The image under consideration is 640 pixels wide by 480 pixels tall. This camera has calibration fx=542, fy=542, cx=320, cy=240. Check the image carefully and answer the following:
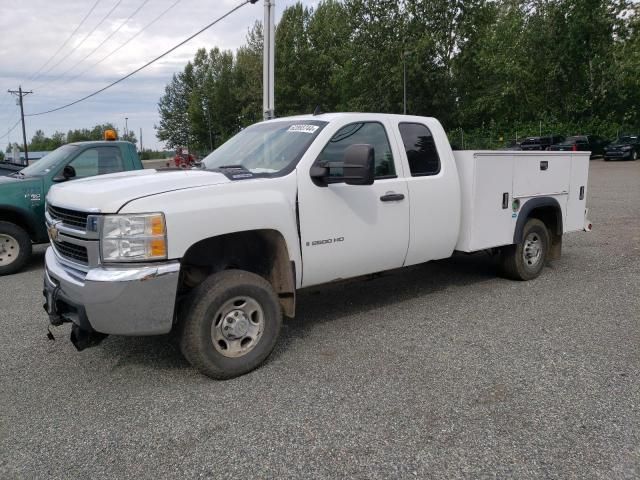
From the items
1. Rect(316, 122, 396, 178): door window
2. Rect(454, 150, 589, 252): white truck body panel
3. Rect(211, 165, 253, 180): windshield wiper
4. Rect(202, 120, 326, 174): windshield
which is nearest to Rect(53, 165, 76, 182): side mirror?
Rect(202, 120, 326, 174): windshield

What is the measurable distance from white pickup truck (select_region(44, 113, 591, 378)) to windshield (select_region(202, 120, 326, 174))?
0.6 inches

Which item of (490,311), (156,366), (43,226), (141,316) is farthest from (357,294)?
(43,226)

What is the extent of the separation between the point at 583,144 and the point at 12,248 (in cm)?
3261

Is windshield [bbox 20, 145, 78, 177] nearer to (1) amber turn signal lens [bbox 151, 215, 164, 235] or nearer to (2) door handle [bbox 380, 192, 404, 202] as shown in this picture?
(1) amber turn signal lens [bbox 151, 215, 164, 235]

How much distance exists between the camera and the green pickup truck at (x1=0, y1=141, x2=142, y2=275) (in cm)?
759

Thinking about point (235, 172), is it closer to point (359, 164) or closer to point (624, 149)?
point (359, 164)

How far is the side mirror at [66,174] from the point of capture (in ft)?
24.2

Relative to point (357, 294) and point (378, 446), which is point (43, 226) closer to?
point (357, 294)

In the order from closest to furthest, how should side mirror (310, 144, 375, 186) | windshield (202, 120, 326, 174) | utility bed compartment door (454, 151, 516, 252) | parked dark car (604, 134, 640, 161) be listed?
side mirror (310, 144, 375, 186) < windshield (202, 120, 326, 174) < utility bed compartment door (454, 151, 516, 252) < parked dark car (604, 134, 640, 161)

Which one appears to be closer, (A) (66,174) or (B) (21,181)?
(A) (66,174)

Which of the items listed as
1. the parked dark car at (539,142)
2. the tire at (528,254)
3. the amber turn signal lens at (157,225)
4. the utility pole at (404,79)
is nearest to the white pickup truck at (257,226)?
the amber turn signal lens at (157,225)

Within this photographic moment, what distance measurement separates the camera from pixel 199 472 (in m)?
2.83

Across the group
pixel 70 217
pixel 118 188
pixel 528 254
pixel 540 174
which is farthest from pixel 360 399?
pixel 540 174

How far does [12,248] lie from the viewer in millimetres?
7672
